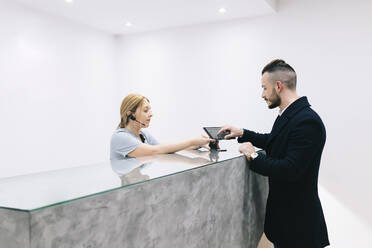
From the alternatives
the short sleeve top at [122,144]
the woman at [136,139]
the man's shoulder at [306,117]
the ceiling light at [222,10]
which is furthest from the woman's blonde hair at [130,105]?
the ceiling light at [222,10]

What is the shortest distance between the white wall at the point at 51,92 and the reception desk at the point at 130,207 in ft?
9.69

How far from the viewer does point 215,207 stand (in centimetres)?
149

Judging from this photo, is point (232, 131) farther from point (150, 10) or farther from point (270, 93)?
point (150, 10)

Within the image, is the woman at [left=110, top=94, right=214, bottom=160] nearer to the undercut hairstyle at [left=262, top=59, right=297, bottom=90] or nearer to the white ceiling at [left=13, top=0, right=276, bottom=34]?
the undercut hairstyle at [left=262, top=59, right=297, bottom=90]

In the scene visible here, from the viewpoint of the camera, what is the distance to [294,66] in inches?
159

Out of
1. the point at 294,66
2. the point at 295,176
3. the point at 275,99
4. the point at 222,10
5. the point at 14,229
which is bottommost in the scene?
the point at 295,176

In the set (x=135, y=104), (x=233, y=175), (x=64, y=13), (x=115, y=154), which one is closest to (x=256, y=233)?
(x=233, y=175)

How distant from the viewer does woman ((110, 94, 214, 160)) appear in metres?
2.04

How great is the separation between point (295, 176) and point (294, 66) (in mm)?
2735

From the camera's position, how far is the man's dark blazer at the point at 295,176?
159cm

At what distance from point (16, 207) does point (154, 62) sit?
4.50 metres

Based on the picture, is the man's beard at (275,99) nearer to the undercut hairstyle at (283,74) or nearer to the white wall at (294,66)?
the undercut hairstyle at (283,74)

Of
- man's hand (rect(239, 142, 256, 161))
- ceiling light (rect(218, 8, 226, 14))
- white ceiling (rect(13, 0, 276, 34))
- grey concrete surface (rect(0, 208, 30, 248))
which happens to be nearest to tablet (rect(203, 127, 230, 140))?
man's hand (rect(239, 142, 256, 161))

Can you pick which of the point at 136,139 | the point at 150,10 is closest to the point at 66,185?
the point at 136,139
